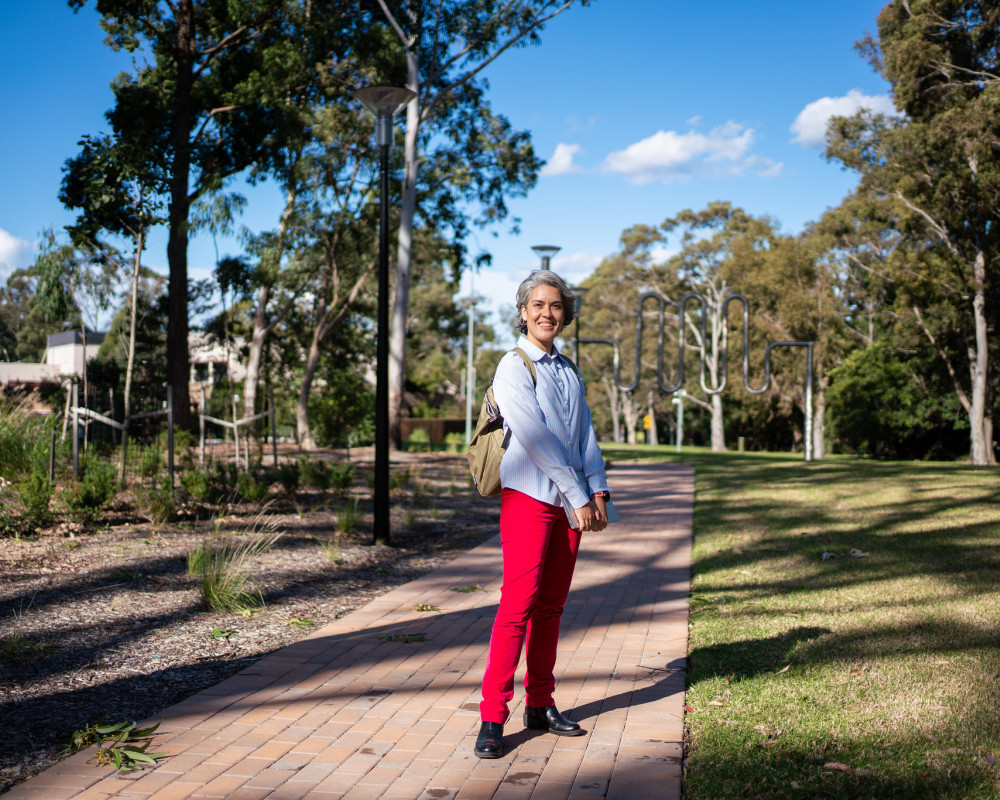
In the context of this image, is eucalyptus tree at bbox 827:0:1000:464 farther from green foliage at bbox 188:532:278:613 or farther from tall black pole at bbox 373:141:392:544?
green foliage at bbox 188:532:278:613

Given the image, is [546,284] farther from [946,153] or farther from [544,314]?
[946,153]

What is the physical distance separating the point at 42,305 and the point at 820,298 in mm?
32046

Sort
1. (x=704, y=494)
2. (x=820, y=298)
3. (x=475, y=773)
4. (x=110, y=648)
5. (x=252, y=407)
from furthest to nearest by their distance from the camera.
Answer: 1. (x=820, y=298)
2. (x=252, y=407)
3. (x=704, y=494)
4. (x=110, y=648)
5. (x=475, y=773)

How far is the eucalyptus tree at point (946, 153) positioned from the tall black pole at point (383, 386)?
1555 cm

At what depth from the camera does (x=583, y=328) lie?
58.7m

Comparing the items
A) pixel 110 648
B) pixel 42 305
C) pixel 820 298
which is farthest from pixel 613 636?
pixel 820 298

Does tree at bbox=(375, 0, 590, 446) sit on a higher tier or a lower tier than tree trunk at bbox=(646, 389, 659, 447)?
higher

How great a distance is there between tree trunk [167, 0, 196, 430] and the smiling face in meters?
12.1

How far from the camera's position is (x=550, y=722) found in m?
3.87

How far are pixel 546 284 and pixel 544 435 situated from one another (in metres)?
0.64

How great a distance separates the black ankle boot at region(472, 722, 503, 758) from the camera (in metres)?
3.57

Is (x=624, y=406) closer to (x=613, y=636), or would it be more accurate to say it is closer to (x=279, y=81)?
(x=279, y=81)

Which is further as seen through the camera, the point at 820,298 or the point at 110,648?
the point at 820,298

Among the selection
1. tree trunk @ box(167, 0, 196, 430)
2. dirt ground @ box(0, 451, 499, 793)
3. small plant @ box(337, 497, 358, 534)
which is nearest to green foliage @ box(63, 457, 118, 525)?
dirt ground @ box(0, 451, 499, 793)
